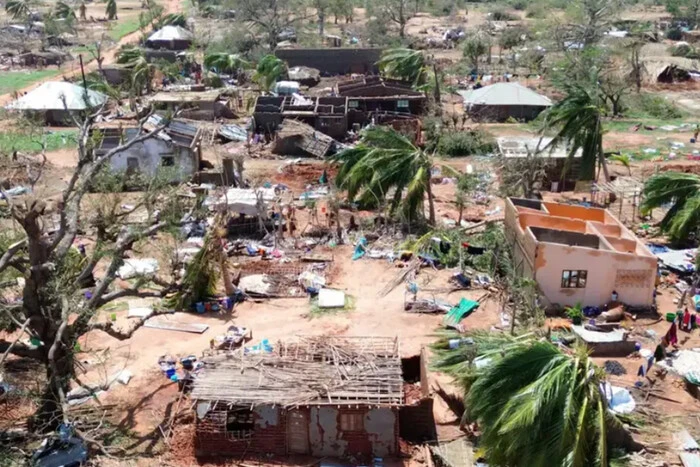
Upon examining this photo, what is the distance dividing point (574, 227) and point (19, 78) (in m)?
36.6

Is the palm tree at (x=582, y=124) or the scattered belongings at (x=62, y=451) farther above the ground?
the palm tree at (x=582, y=124)

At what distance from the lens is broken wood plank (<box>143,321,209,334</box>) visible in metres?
17.1

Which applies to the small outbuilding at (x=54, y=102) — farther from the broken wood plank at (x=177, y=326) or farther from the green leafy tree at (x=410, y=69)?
the broken wood plank at (x=177, y=326)

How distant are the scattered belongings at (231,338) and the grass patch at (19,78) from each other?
3021 cm

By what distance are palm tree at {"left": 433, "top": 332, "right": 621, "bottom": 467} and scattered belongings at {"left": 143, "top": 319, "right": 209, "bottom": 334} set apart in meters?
8.18

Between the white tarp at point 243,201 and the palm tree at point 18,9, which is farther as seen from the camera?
the palm tree at point 18,9

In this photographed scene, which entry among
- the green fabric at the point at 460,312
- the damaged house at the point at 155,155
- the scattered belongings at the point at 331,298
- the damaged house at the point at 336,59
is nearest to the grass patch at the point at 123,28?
the damaged house at the point at 336,59

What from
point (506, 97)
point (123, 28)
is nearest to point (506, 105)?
point (506, 97)

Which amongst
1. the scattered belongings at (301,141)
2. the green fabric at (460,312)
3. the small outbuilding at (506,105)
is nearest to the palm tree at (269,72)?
the scattered belongings at (301,141)

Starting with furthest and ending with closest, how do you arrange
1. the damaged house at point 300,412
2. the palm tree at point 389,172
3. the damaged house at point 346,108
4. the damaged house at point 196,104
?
the damaged house at point 196,104
the damaged house at point 346,108
the palm tree at point 389,172
the damaged house at point 300,412

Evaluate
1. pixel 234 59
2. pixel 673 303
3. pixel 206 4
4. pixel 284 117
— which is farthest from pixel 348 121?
pixel 206 4

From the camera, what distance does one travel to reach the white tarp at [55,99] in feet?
A: 111

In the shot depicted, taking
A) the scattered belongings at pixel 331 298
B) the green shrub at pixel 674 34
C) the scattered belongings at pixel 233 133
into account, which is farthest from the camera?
the green shrub at pixel 674 34

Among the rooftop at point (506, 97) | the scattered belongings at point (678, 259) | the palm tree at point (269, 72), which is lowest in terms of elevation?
the scattered belongings at point (678, 259)
